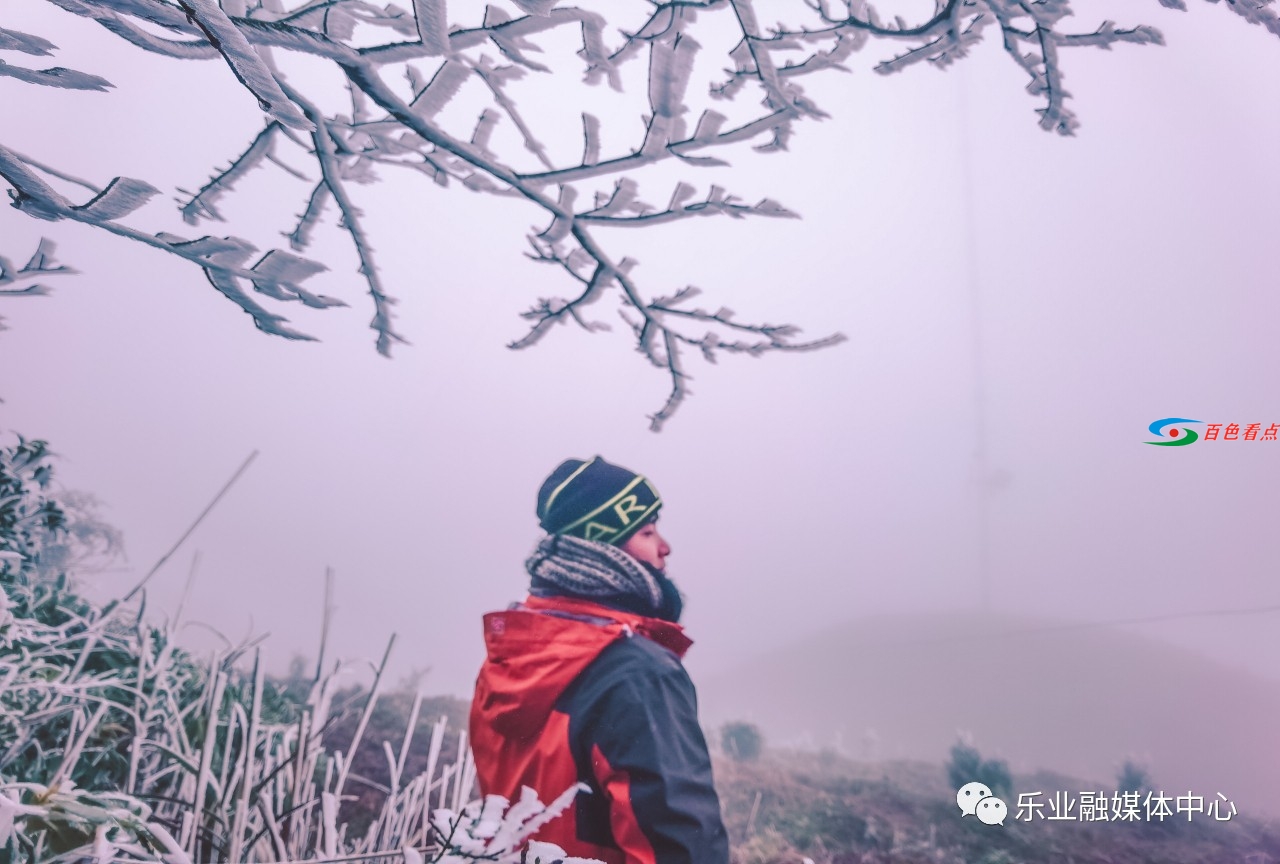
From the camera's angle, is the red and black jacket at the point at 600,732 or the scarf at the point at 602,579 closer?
the red and black jacket at the point at 600,732

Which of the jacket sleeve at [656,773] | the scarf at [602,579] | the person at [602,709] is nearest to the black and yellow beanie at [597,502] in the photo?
the person at [602,709]

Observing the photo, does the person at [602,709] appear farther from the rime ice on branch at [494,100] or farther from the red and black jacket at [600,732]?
the rime ice on branch at [494,100]

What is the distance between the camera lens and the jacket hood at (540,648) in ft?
4.53

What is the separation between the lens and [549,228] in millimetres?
1330

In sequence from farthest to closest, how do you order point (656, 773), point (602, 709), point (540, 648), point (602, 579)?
point (602, 579) < point (540, 648) < point (602, 709) < point (656, 773)

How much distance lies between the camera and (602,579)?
1.58 m

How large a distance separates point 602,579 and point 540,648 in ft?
0.80

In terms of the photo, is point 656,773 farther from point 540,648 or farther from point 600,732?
point 540,648

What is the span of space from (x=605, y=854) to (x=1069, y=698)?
39.4 metres

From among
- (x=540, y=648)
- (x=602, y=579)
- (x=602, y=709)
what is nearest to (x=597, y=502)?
(x=602, y=579)

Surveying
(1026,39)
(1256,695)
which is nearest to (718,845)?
(1026,39)

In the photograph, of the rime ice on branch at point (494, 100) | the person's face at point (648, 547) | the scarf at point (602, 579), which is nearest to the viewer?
the rime ice on branch at point (494, 100)

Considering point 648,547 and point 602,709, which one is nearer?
point 602,709

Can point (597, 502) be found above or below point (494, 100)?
below
